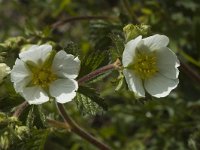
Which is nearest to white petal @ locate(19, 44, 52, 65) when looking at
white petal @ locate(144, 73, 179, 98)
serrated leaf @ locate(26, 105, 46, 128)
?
serrated leaf @ locate(26, 105, 46, 128)

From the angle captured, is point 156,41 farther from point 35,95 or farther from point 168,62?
point 35,95

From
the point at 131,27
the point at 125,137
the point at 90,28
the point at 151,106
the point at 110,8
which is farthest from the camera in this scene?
the point at 110,8

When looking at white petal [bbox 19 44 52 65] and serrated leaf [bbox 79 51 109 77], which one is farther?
serrated leaf [bbox 79 51 109 77]

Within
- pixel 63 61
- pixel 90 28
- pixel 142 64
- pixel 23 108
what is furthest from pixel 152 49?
pixel 90 28

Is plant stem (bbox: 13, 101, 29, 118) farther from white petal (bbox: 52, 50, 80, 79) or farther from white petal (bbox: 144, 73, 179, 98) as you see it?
white petal (bbox: 144, 73, 179, 98)

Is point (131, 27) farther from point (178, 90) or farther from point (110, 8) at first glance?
point (110, 8)

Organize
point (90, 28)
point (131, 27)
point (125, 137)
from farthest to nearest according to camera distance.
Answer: point (125, 137), point (90, 28), point (131, 27)

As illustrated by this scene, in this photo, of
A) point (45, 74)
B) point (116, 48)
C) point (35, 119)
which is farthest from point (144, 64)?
point (35, 119)
